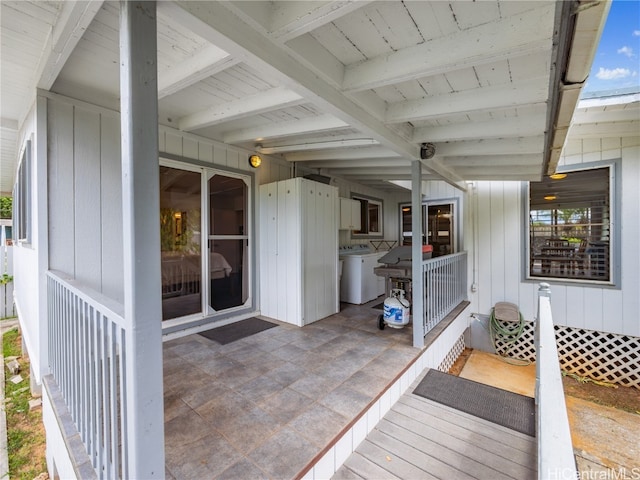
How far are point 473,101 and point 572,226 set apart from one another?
4145 mm

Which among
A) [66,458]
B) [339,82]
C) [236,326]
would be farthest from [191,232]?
[339,82]

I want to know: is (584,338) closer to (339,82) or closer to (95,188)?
(339,82)

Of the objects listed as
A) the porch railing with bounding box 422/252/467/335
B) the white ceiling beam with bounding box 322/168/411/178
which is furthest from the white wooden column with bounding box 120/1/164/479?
the white ceiling beam with bounding box 322/168/411/178

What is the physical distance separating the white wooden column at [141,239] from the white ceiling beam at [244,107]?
1315mm

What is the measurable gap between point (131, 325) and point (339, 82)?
6.22 ft

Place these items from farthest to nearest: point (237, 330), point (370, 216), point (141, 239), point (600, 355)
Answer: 1. point (370, 216)
2. point (600, 355)
3. point (237, 330)
4. point (141, 239)

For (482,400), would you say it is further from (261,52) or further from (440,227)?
(440,227)

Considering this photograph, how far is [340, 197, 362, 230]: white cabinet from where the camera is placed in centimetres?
566

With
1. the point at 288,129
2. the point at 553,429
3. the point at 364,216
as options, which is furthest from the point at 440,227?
the point at 553,429

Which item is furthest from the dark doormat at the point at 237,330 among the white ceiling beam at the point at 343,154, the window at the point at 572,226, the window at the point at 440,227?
the window at the point at 572,226

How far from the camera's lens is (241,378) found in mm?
2604

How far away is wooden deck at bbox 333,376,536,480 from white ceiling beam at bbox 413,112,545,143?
8.19 ft

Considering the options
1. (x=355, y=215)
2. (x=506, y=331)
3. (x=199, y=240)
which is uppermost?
(x=355, y=215)

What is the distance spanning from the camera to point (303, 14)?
1367mm
